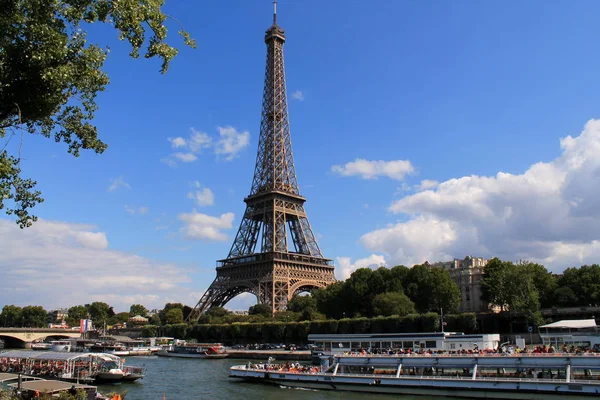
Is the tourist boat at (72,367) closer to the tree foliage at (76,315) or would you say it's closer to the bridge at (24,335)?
the bridge at (24,335)

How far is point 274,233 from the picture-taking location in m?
103

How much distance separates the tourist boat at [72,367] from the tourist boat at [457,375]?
37.5 feet

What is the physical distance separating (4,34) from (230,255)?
99.8m

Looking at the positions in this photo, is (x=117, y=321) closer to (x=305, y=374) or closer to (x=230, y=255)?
(x=230, y=255)

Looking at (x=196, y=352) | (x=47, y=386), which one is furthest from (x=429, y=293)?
(x=47, y=386)

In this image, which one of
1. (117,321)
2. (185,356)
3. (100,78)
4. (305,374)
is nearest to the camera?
(100,78)

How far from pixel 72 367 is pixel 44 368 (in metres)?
3.26

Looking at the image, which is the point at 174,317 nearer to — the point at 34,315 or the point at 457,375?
the point at 34,315

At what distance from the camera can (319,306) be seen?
3625 inches

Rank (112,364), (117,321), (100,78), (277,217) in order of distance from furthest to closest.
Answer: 1. (117,321)
2. (277,217)
3. (112,364)
4. (100,78)

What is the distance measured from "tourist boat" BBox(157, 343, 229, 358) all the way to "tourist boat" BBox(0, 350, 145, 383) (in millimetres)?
29389

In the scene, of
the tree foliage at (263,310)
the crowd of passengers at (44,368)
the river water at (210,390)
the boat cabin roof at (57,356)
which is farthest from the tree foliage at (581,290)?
the crowd of passengers at (44,368)

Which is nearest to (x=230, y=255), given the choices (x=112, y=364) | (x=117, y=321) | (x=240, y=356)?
(x=240, y=356)

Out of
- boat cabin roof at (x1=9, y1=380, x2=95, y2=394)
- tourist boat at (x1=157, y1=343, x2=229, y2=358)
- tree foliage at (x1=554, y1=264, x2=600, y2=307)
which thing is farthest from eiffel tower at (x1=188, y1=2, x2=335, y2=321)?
boat cabin roof at (x1=9, y1=380, x2=95, y2=394)
